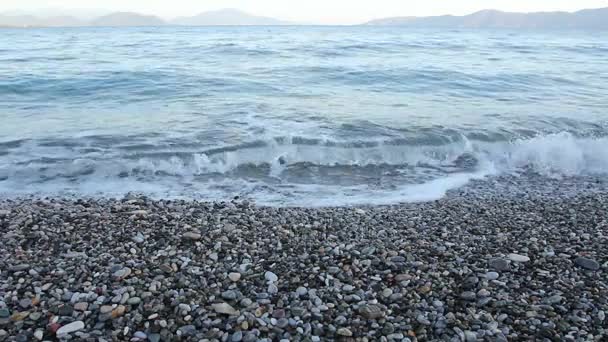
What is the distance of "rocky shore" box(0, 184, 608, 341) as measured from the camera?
3740 mm

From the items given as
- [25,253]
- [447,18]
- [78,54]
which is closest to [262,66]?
[78,54]

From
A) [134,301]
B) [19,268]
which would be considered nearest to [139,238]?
[19,268]

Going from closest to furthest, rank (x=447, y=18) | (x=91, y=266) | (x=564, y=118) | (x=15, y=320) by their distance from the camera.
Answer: (x=15, y=320)
(x=91, y=266)
(x=564, y=118)
(x=447, y=18)

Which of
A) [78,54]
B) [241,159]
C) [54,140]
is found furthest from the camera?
[78,54]

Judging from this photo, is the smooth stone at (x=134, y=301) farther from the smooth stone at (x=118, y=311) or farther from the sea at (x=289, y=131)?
the sea at (x=289, y=131)

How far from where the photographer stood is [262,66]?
23.4 m

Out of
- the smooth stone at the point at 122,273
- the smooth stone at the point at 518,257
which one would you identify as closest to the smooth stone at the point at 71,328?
→ the smooth stone at the point at 122,273

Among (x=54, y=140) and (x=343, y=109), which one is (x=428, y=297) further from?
(x=343, y=109)

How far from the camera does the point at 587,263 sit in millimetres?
4828

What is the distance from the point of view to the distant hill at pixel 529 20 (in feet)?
433

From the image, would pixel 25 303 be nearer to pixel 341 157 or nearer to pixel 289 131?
pixel 341 157

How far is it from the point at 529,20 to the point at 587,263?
165 m

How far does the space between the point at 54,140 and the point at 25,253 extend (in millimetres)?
6283

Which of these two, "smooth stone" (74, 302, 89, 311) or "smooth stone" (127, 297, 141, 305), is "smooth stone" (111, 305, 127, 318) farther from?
"smooth stone" (74, 302, 89, 311)
